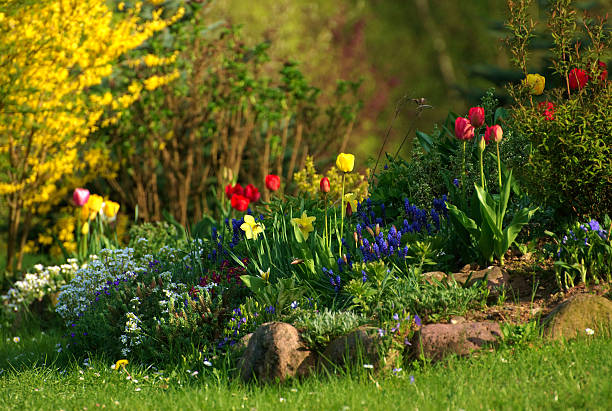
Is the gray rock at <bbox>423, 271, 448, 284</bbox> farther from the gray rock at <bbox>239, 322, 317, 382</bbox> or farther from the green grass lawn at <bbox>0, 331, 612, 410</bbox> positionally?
the gray rock at <bbox>239, 322, 317, 382</bbox>

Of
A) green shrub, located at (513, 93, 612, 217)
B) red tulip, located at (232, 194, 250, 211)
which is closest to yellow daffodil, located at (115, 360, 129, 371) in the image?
red tulip, located at (232, 194, 250, 211)

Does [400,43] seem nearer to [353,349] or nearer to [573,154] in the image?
[573,154]

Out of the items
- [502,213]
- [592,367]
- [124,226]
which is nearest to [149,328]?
[502,213]

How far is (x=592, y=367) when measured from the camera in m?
3.38

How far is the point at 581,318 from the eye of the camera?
375 cm

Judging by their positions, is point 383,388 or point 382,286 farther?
point 382,286

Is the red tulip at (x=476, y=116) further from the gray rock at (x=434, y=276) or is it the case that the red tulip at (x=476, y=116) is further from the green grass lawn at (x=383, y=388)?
the green grass lawn at (x=383, y=388)

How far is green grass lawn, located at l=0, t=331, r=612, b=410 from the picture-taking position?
10.6 feet

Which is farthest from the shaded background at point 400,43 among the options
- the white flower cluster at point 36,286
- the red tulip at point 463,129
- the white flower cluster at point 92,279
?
the red tulip at point 463,129

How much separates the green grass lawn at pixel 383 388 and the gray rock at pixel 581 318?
0.24 ft

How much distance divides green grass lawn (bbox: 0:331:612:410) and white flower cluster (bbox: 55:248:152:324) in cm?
106

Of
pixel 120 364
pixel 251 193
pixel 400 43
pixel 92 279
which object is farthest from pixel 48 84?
pixel 400 43

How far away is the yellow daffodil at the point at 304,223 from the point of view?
461cm

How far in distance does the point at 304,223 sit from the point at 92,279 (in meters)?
1.96
